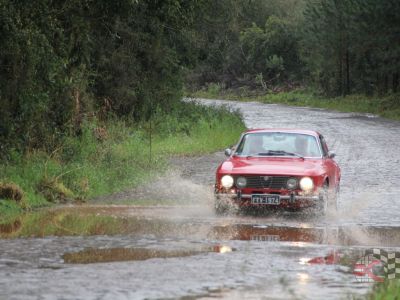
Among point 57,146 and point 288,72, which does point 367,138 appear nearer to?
point 57,146

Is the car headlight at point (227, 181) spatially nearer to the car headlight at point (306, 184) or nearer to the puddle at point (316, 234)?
the car headlight at point (306, 184)

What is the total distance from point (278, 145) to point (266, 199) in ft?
6.15

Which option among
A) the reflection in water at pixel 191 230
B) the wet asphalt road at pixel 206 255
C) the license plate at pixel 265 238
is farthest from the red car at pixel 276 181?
the license plate at pixel 265 238

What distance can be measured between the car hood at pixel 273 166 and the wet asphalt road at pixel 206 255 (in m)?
0.77

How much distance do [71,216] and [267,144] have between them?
402 cm

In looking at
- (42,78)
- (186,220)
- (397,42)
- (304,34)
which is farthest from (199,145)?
(304,34)

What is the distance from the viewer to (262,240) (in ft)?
40.7

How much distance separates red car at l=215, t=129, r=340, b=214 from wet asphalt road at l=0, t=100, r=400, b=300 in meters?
0.30

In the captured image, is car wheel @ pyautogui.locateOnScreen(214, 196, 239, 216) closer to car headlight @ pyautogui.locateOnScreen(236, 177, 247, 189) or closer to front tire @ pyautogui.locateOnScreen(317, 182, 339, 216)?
car headlight @ pyautogui.locateOnScreen(236, 177, 247, 189)

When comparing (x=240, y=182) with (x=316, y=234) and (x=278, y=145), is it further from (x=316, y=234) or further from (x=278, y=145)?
(x=316, y=234)

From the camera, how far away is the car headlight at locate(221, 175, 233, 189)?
50.4 feet

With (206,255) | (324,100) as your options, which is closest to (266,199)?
(206,255)

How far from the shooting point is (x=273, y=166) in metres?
15.6

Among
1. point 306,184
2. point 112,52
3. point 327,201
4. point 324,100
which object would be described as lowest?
point 324,100
